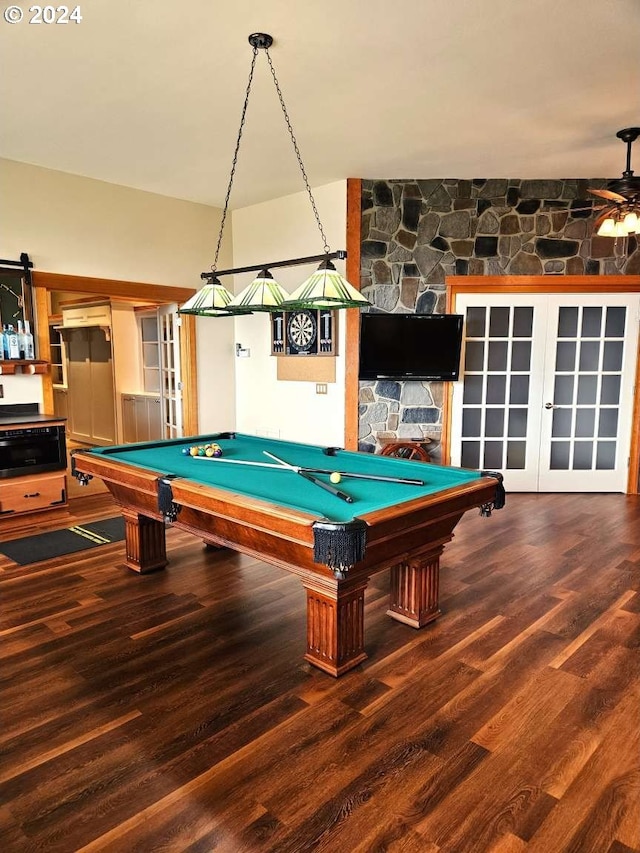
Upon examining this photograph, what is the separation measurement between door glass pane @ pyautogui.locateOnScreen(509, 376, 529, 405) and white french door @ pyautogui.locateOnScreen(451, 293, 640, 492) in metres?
0.01

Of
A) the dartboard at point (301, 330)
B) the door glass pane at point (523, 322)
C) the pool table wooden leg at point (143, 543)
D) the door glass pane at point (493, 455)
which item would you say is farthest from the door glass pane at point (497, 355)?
the pool table wooden leg at point (143, 543)

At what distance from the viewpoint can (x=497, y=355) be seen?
5.81 meters

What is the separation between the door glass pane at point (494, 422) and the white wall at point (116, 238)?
3.02 metres

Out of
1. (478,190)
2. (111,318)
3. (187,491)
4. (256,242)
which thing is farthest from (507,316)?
(111,318)

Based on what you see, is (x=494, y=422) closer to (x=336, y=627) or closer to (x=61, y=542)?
(x=336, y=627)

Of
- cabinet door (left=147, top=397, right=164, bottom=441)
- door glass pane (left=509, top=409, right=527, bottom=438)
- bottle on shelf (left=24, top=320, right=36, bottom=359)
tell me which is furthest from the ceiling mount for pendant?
cabinet door (left=147, top=397, right=164, bottom=441)

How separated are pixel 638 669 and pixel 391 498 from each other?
1409mm

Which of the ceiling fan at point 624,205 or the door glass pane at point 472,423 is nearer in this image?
the ceiling fan at point 624,205

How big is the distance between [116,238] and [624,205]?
456 cm

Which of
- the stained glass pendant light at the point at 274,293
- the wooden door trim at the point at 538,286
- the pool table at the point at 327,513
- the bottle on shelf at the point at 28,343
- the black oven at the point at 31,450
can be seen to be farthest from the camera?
the wooden door trim at the point at 538,286

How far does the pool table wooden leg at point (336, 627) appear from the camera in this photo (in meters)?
2.58

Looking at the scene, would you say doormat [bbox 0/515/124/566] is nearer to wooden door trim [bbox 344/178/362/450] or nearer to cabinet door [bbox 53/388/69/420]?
wooden door trim [bbox 344/178/362/450]

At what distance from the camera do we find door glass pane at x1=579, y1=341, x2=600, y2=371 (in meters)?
5.78

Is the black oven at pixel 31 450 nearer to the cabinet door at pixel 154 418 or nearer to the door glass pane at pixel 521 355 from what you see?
the cabinet door at pixel 154 418
